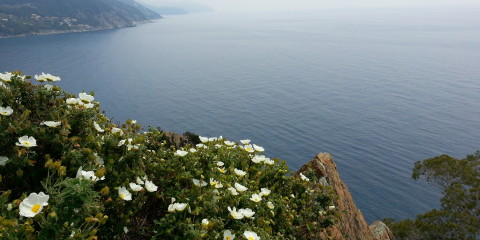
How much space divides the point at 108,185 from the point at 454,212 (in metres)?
28.3

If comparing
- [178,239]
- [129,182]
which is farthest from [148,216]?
[178,239]

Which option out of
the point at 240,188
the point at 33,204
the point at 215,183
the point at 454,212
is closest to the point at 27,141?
the point at 33,204

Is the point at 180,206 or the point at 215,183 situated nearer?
the point at 180,206

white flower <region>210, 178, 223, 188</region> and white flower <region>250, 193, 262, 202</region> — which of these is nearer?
white flower <region>210, 178, 223, 188</region>

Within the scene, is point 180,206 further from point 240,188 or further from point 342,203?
point 342,203

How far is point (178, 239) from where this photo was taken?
361 centimetres

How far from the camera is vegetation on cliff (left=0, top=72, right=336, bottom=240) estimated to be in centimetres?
298

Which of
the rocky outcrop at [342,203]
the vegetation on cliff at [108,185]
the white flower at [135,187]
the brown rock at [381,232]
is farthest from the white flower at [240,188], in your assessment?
the brown rock at [381,232]

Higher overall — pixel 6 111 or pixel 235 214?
pixel 6 111

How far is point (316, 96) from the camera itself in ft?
260

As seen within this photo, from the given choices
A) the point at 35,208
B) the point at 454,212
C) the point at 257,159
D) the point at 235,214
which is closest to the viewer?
the point at 35,208

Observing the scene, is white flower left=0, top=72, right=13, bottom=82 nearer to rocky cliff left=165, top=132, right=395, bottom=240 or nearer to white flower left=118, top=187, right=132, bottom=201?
white flower left=118, top=187, right=132, bottom=201

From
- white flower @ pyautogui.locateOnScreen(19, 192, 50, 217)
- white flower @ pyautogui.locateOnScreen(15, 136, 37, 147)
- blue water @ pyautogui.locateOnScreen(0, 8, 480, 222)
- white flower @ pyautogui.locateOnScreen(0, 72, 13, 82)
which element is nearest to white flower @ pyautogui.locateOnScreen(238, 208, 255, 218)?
white flower @ pyautogui.locateOnScreen(19, 192, 50, 217)

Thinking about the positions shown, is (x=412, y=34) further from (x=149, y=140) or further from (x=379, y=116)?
(x=149, y=140)
